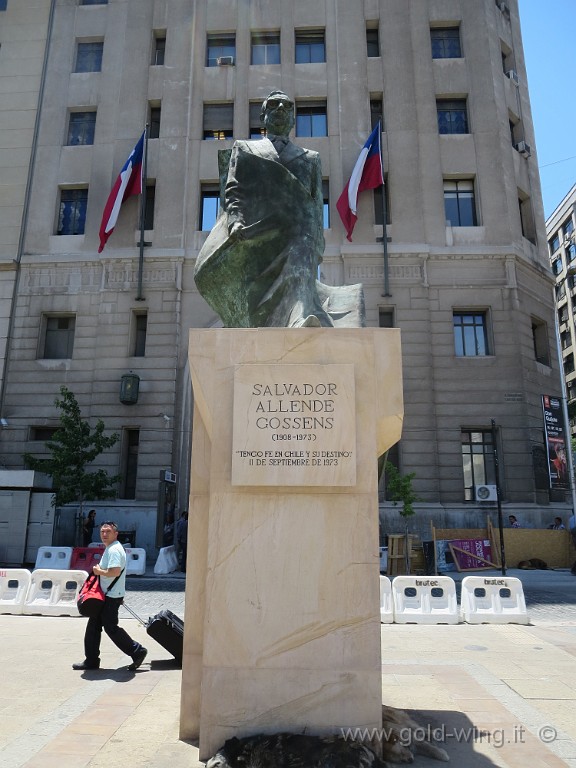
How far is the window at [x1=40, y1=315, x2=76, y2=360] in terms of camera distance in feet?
80.7

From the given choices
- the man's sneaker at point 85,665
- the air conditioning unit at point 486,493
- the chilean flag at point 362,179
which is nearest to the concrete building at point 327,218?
the air conditioning unit at point 486,493

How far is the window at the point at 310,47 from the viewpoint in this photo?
26.8 metres

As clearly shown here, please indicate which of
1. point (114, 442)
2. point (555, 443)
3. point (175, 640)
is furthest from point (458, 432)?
point (175, 640)

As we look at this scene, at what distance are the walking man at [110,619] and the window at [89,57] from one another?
26.8 metres

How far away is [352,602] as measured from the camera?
3.85m

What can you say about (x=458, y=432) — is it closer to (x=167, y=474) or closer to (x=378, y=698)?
(x=167, y=474)

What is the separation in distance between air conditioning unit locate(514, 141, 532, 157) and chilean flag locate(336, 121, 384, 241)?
291 inches

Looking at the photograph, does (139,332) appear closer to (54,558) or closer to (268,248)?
(54,558)

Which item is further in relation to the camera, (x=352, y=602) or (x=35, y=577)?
(x=35, y=577)

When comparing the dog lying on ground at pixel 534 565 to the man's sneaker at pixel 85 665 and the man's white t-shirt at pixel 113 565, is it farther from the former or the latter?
the man's sneaker at pixel 85 665

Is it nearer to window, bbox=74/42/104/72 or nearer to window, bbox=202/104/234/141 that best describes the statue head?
window, bbox=202/104/234/141

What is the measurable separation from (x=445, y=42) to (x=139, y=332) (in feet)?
61.1

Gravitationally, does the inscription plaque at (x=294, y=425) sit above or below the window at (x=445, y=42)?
below

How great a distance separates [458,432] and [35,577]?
1592 cm
